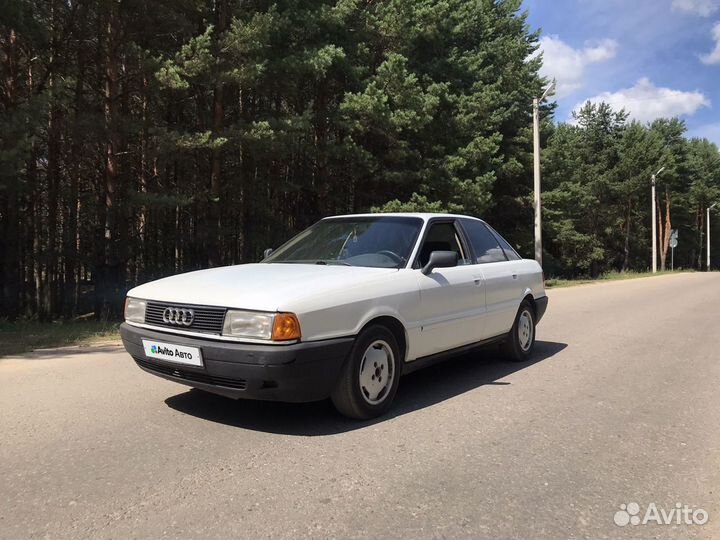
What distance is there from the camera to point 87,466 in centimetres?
354

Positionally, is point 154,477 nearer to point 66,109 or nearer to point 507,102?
point 66,109

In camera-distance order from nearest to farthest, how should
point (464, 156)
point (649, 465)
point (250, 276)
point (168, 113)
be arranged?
1. point (649, 465)
2. point (250, 276)
3. point (168, 113)
4. point (464, 156)

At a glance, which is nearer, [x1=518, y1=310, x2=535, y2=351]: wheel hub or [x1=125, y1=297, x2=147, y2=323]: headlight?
[x1=125, y1=297, x2=147, y2=323]: headlight

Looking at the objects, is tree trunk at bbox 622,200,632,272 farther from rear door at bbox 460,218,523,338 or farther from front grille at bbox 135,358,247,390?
front grille at bbox 135,358,247,390

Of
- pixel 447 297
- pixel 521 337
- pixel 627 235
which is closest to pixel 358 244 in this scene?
pixel 447 297

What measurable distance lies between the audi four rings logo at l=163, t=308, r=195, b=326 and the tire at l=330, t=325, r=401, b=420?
1.17 m

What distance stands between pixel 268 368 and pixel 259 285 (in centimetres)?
67

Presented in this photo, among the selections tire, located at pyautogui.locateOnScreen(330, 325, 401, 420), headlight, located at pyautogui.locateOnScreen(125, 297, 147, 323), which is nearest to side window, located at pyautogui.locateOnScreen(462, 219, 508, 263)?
tire, located at pyautogui.locateOnScreen(330, 325, 401, 420)

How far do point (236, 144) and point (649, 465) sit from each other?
44.1ft

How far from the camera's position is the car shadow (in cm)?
430

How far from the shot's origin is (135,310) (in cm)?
457

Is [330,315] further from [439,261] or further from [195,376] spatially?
[439,261]

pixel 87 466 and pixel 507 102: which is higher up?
pixel 507 102

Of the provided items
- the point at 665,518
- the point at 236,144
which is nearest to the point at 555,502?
the point at 665,518
